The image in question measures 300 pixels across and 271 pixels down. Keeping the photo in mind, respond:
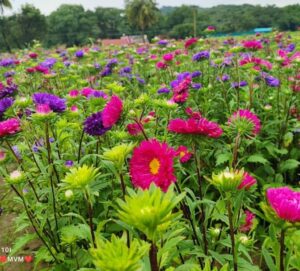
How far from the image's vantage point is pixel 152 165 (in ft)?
4.82

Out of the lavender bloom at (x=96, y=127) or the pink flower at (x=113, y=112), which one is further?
the lavender bloom at (x=96, y=127)

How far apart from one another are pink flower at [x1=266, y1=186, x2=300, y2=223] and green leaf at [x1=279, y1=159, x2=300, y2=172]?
2.25 metres

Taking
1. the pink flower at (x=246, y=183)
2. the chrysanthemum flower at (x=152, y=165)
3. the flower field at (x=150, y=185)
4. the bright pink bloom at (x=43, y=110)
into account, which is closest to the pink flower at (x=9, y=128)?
the flower field at (x=150, y=185)

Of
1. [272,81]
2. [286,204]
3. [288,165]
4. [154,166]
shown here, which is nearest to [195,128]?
[154,166]

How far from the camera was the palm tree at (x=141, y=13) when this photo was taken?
46.4 meters

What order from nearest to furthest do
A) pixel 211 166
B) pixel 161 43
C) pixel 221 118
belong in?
pixel 211 166
pixel 221 118
pixel 161 43

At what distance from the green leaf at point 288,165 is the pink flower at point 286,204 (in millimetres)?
2246

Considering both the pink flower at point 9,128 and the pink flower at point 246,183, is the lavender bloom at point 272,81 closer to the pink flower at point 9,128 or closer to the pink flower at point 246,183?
the pink flower at point 246,183

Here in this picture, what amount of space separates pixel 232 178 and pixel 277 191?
6.0 inches

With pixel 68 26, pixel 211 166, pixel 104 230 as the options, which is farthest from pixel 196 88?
pixel 68 26

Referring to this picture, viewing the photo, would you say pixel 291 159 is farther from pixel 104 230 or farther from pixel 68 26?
pixel 68 26

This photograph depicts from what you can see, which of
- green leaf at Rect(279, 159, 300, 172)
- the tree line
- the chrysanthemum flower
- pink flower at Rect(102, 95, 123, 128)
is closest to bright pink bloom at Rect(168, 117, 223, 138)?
the chrysanthemum flower

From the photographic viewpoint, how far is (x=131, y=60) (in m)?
7.59

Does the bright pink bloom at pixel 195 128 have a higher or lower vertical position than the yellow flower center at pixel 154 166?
higher
